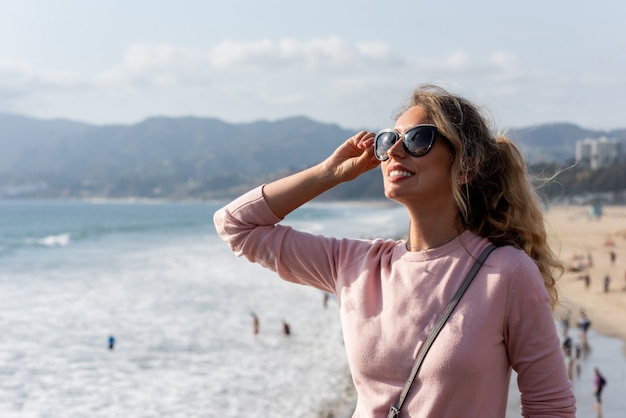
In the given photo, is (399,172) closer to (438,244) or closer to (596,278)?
(438,244)


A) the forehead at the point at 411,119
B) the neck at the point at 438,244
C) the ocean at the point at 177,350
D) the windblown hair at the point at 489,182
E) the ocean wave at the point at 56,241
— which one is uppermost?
the forehead at the point at 411,119

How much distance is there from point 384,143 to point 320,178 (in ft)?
1.02

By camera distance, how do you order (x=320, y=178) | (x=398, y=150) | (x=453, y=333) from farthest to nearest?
Answer: (x=320, y=178)
(x=398, y=150)
(x=453, y=333)

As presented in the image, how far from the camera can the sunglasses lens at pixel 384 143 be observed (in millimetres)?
1988

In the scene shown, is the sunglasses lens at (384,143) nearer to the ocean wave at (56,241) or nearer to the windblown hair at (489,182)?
the windblown hair at (489,182)

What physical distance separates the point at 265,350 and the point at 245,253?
15506 mm

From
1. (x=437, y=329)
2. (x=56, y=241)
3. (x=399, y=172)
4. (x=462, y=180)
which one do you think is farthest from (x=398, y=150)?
(x=56, y=241)

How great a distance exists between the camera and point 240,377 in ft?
48.1

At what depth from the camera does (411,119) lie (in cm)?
197

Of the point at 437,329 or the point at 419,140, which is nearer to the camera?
the point at 437,329

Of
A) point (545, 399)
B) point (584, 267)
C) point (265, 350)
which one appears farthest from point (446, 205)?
point (584, 267)

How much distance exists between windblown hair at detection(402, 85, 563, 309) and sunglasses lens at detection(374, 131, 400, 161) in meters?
0.12

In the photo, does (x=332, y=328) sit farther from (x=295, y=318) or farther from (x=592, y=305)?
(x=592, y=305)

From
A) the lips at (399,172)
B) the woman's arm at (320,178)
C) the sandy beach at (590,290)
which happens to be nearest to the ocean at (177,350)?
the sandy beach at (590,290)
